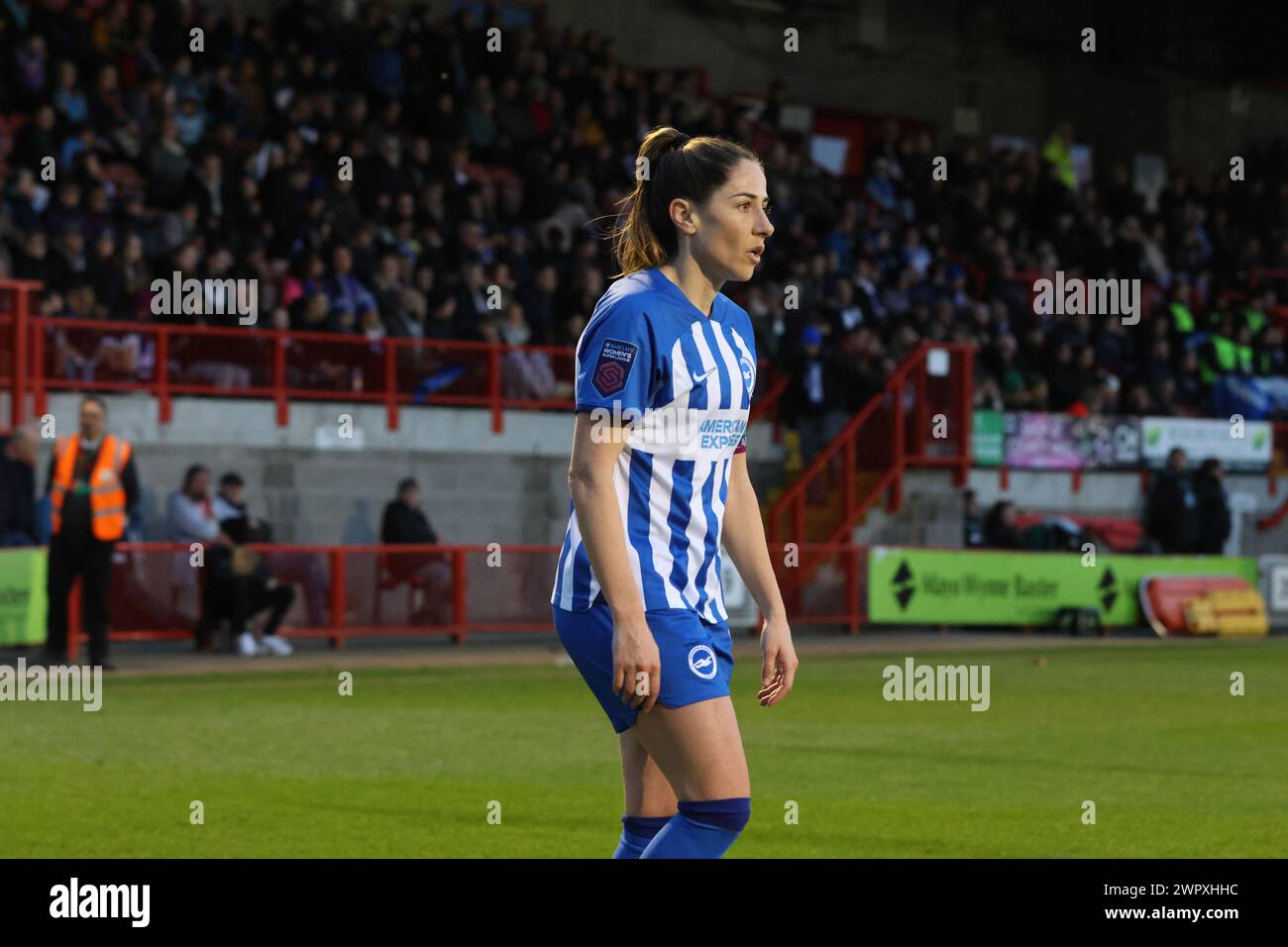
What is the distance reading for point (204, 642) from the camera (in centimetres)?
1869

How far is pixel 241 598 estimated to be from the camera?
18750 millimetres

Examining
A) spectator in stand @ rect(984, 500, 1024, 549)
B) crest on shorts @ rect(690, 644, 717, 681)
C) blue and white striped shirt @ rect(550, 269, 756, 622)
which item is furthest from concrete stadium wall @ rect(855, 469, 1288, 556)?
crest on shorts @ rect(690, 644, 717, 681)

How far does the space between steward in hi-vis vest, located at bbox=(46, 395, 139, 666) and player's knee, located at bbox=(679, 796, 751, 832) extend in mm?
12336

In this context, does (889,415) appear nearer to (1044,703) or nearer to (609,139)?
(609,139)

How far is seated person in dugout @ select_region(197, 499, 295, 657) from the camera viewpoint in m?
18.6

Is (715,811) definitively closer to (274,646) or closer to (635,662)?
(635,662)

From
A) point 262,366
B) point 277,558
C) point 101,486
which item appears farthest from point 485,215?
point 101,486

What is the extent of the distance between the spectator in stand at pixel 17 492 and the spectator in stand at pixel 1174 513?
1433cm

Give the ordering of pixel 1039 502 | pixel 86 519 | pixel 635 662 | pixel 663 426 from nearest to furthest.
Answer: pixel 635 662 < pixel 663 426 < pixel 86 519 < pixel 1039 502

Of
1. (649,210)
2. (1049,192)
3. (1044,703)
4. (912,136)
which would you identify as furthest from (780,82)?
(649,210)

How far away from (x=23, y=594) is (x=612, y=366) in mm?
13582

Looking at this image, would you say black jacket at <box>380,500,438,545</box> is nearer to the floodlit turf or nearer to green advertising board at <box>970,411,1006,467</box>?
the floodlit turf

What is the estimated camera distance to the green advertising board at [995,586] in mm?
23359
